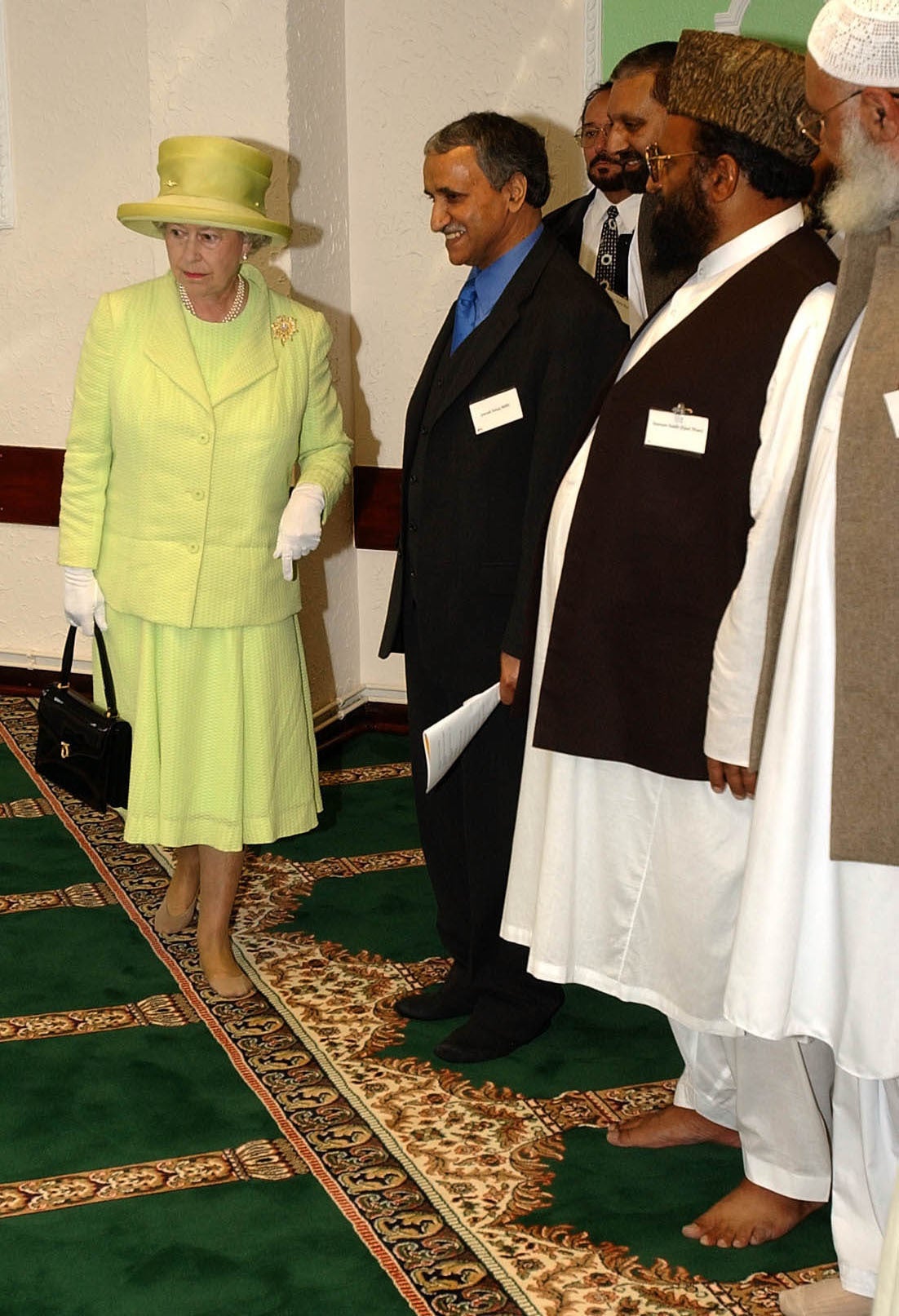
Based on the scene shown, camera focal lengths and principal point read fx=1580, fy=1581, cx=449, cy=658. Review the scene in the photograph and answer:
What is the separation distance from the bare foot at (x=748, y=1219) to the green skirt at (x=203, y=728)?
4.22 feet

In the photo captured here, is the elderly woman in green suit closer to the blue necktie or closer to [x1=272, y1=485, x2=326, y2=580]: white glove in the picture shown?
[x1=272, y1=485, x2=326, y2=580]: white glove

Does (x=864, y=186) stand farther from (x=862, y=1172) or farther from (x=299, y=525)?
(x=299, y=525)

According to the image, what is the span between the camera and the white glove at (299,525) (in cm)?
329

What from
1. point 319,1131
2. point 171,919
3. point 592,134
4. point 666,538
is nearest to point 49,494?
point 171,919

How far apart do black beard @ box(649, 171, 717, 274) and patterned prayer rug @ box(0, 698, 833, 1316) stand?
155cm

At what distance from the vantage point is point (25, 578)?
591cm

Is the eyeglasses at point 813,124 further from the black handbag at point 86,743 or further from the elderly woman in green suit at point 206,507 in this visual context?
the black handbag at point 86,743

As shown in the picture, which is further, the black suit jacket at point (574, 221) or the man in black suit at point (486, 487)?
the black suit jacket at point (574, 221)

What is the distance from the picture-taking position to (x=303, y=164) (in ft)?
16.2

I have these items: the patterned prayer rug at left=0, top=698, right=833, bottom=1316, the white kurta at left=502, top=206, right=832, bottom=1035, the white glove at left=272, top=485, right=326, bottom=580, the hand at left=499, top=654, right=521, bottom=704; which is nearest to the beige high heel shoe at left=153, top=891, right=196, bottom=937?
the patterned prayer rug at left=0, top=698, right=833, bottom=1316

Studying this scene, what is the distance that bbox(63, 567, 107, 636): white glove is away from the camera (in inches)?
132

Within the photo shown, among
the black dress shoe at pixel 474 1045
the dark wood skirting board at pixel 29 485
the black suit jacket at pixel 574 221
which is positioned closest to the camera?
the black dress shoe at pixel 474 1045

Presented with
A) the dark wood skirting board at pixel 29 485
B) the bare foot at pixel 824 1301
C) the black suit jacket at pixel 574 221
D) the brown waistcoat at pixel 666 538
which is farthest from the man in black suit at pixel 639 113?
the dark wood skirting board at pixel 29 485

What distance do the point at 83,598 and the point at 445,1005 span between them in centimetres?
116
